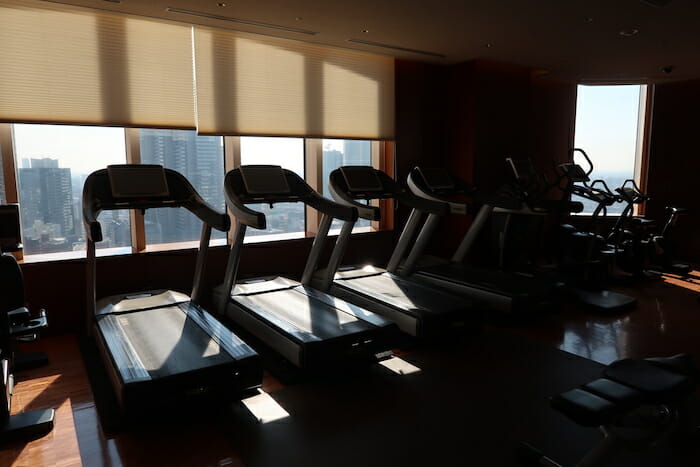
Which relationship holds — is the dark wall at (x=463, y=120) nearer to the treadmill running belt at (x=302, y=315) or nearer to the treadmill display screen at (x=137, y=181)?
the treadmill running belt at (x=302, y=315)

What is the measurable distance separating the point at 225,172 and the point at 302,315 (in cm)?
216

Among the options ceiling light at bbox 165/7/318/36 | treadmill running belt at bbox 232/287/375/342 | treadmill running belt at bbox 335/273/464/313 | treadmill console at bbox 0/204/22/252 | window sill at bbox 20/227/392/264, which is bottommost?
treadmill running belt at bbox 335/273/464/313

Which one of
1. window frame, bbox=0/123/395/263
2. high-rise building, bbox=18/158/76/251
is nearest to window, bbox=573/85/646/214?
window frame, bbox=0/123/395/263

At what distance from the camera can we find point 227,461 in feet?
8.14

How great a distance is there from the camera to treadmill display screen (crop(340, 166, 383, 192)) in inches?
190

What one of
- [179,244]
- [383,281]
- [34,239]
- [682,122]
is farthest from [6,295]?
[682,122]

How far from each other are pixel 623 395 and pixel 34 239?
15.4 ft

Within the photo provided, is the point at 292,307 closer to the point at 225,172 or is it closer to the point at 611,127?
the point at 225,172

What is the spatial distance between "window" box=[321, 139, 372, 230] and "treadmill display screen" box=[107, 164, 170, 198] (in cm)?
227

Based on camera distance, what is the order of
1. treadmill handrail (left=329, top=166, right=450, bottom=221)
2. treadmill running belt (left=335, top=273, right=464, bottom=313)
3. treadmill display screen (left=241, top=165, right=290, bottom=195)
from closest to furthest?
treadmill running belt (left=335, top=273, right=464, bottom=313)
treadmill display screen (left=241, top=165, right=290, bottom=195)
treadmill handrail (left=329, top=166, right=450, bottom=221)

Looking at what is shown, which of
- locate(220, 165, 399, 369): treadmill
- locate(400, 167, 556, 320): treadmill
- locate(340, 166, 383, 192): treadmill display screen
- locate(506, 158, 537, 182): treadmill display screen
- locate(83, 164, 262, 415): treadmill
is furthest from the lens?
locate(506, 158, 537, 182): treadmill display screen

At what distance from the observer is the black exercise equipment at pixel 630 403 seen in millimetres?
1889

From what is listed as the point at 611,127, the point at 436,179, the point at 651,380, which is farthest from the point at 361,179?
the point at 611,127

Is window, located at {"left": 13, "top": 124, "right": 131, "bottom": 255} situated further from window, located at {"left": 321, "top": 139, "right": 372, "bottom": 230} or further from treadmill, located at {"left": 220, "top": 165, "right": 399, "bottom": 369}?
window, located at {"left": 321, "top": 139, "right": 372, "bottom": 230}
